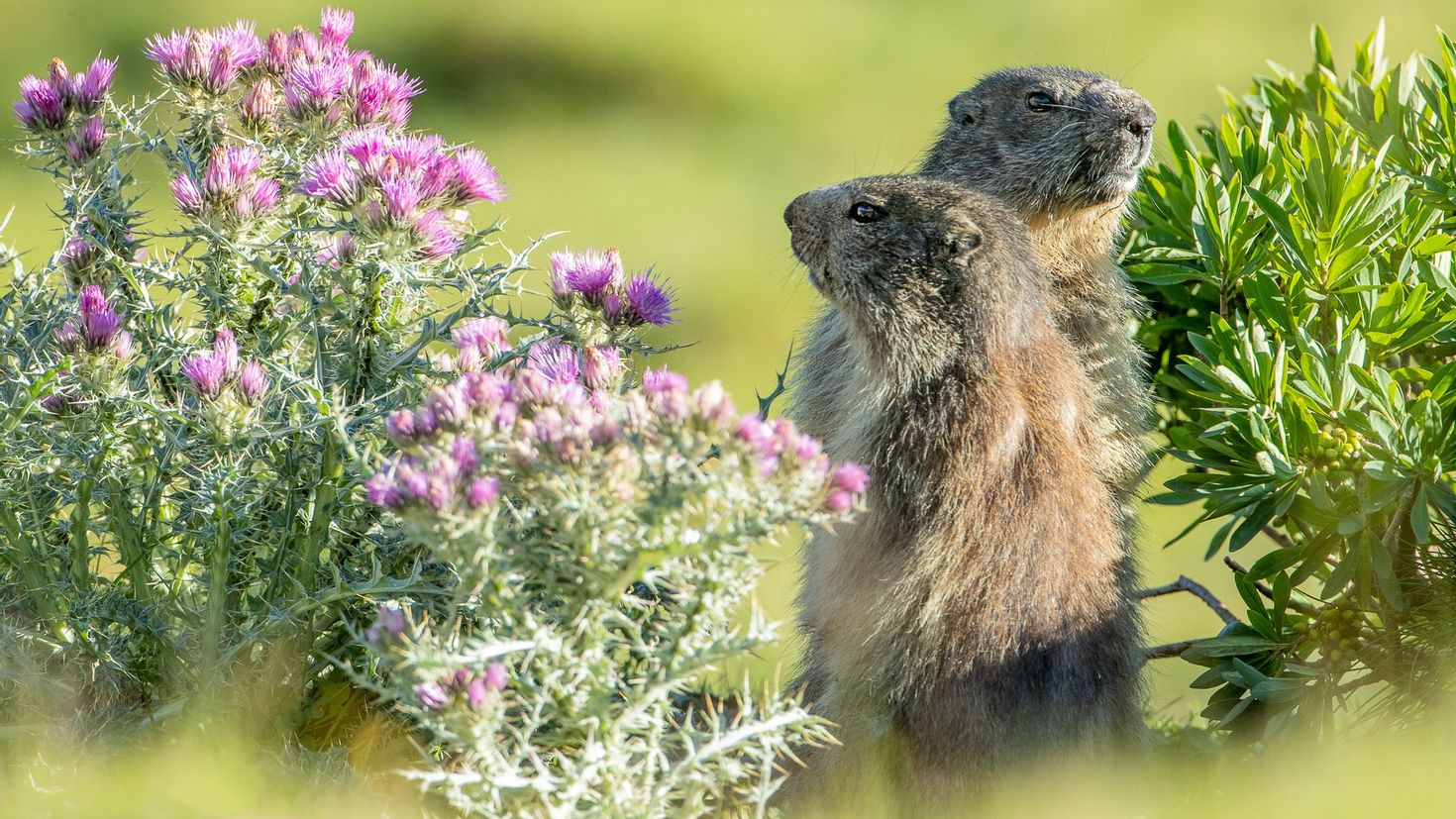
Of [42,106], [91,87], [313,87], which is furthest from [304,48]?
[42,106]

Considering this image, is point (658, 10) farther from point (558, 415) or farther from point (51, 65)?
point (558, 415)

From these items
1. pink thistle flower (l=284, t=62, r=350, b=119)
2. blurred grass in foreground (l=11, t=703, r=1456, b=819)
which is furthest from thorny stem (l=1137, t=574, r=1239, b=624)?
pink thistle flower (l=284, t=62, r=350, b=119)

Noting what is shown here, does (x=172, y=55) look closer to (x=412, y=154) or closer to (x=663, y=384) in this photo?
(x=412, y=154)

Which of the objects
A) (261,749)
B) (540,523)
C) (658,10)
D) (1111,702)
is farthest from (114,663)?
(658,10)

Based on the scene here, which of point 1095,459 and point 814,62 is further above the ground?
point 814,62

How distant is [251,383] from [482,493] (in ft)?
3.61

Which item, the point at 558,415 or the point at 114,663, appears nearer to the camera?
the point at 558,415

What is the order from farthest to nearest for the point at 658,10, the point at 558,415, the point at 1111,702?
1. the point at 658,10
2. the point at 1111,702
3. the point at 558,415

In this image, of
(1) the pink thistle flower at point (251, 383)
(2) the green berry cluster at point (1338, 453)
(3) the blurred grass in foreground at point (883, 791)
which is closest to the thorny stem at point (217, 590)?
(3) the blurred grass in foreground at point (883, 791)

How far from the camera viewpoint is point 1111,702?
4.41 metres

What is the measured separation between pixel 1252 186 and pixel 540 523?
2.86 m

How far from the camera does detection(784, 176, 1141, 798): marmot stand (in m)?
4.22

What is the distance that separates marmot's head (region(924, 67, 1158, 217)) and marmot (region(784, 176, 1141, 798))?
0.82 meters

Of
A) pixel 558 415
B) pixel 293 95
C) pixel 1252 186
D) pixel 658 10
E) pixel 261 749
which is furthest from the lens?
pixel 658 10
